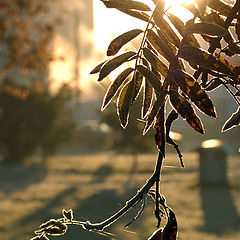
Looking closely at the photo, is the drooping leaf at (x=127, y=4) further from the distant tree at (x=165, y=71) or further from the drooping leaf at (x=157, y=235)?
the drooping leaf at (x=157, y=235)

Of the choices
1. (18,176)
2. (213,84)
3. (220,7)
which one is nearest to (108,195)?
(18,176)

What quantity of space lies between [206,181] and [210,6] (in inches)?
303

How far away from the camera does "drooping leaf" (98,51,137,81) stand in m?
0.72

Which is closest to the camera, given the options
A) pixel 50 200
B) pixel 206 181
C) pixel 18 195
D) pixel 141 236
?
pixel 141 236

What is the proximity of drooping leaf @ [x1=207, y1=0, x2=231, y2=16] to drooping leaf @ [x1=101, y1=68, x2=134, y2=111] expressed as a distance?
184mm

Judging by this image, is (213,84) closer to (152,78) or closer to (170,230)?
(152,78)

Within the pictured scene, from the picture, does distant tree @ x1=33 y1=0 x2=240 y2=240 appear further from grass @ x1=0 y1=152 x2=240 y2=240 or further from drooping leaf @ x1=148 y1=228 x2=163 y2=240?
grass @ x1=0 y1=152 x2=240 y2=240

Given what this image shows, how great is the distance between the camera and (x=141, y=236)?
1.43m

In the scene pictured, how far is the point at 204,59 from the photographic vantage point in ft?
2.25

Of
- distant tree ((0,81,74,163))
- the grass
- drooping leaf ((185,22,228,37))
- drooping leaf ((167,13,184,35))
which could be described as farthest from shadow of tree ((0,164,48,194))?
drooping leaf ((185,22,228,37))

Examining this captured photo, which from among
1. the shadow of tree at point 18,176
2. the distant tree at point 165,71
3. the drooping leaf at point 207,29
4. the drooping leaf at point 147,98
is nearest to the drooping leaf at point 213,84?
the distant tree at point 165,71

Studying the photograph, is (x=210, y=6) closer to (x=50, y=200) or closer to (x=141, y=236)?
(x=141, y=236)

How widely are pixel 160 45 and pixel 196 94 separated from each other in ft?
0.43

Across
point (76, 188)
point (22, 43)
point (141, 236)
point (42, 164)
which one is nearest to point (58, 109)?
point (42, 164)
